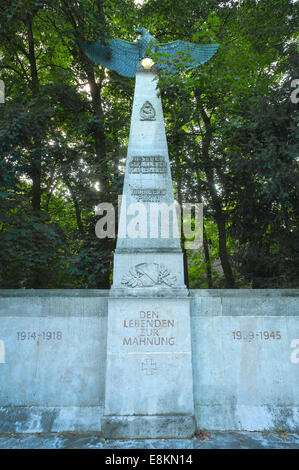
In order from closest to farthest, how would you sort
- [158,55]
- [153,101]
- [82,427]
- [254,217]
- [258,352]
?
[82,427] → [258,352] → [153,101] → [158,55] → [254,217]

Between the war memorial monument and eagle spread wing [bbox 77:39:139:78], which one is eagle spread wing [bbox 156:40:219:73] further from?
the war memorial monument

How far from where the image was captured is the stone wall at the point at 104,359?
209 inches

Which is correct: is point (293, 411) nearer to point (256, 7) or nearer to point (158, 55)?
point (158, 55)

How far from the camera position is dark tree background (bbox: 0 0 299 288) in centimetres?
827

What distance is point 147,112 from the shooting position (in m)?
6.50

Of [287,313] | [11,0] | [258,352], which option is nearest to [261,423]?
[258,352]

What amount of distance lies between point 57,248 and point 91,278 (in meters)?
1.26

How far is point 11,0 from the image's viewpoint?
30.8ft

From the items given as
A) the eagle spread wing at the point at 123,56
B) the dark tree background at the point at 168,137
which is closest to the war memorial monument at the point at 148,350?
the dark tree background at the point at 168,137

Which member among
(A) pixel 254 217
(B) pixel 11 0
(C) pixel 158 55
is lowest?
(A) pixel 254 217

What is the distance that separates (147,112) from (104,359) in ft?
15.1

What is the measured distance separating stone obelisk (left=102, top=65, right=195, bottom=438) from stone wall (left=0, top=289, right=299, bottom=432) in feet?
1.57

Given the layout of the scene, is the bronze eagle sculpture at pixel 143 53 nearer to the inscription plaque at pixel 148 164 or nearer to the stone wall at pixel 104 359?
the inscription plaque at pixel 148 164
